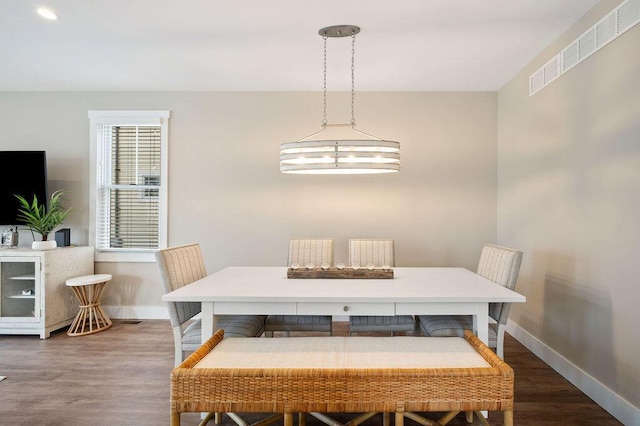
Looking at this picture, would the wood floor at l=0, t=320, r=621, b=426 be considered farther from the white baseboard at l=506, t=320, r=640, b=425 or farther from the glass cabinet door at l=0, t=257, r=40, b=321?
the glass cabinet door at l=0, t=257, r=40, b=321

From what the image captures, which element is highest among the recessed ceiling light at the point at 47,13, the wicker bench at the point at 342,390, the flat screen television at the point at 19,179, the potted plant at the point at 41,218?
the recessed ceiling light at the point at 47,13

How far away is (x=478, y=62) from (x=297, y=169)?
217 cm

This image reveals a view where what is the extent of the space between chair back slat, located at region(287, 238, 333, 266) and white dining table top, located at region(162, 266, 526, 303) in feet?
1.90

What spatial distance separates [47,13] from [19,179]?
225 centimetres

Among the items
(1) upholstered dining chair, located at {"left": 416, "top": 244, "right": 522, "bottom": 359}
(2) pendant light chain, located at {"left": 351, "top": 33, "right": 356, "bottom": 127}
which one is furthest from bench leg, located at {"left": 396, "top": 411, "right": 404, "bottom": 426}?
(2) pendant light chain, located at {"left": 351, "top": 33, "right": 356, "bottom": 127}

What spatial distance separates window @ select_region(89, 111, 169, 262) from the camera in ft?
14.8

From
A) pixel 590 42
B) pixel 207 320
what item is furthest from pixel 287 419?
pixel 590 42

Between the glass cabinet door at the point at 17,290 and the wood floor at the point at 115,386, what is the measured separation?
242 mm

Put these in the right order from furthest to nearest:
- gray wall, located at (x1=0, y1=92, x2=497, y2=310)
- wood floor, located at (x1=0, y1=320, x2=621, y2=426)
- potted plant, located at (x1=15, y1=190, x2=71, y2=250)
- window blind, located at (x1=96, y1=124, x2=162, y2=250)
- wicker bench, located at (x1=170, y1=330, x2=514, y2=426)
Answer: window blind, located at (x1=96, y1=124, x2=162, y2=250), gray wall, located at (x1=0, y1=92, x2=497, y2=310), potted plant, located at (x1=15, y1=190, x2=71, y2=250), wood floor, located at (x1=0, y1=320, x2=621, y2=426), wicker bench, located at (x1=170, y1=330, x2=514, y2=426)

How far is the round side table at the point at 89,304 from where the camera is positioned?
4031 mm

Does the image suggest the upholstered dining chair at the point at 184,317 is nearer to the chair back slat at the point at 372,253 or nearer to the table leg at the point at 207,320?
the table leg at the point at 207,320

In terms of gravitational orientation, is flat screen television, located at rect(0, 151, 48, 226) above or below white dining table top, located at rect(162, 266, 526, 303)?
above

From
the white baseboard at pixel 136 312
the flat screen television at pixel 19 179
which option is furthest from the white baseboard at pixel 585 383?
the flat screen television at pixel 19 179

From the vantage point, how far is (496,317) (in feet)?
8.58
